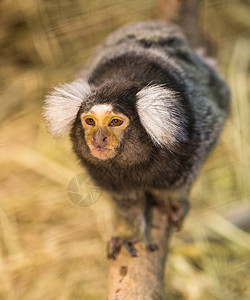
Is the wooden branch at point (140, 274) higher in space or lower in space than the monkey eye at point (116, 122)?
lower

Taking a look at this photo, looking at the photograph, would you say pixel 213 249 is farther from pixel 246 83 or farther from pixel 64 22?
pixel 64 22

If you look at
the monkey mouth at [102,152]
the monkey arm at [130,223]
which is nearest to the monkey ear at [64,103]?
the monkey mouth at [102,152]

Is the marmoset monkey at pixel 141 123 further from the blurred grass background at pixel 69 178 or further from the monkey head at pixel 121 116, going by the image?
the blurred grass background at pixel 69 178

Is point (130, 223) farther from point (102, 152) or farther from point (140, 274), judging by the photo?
point (102, 152)

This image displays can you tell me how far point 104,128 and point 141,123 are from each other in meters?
0.16

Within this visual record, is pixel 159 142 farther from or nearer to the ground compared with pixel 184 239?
farther from the ground

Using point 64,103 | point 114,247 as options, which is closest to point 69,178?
point 114,247

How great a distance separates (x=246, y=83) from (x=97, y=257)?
2.17 m

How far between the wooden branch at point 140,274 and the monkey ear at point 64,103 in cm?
63

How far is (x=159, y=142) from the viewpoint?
169cm

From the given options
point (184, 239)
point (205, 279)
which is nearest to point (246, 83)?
point (184, 239)

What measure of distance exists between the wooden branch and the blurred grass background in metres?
0.68

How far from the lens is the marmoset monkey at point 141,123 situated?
1.65 metres

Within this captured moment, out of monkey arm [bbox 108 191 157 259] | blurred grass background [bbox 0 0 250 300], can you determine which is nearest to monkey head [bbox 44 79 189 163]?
monkey arm [bbox 108 191 157 259]
